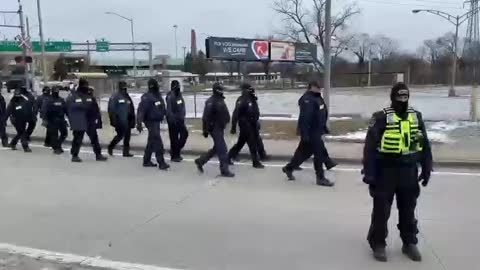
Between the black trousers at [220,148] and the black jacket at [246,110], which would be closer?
the black trousers at [220,148]

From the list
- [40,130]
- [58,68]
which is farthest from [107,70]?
[40,130]

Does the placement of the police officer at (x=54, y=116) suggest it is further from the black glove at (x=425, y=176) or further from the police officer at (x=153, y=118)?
the black glove at (x=425, y=176)

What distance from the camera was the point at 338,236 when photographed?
576 cm

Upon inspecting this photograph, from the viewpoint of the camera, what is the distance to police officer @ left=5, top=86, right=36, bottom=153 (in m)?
12.6

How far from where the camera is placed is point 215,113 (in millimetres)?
9336

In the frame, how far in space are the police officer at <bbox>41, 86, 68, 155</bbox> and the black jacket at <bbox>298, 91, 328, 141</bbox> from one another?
21.0 feet

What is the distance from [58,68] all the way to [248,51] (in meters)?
61.3

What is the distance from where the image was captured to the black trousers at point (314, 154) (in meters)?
8.48

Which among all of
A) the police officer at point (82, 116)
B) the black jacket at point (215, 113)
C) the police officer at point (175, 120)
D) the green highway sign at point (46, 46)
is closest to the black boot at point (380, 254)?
the black jacket at point (215, 113)

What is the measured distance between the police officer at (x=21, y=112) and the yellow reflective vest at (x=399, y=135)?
10038mm

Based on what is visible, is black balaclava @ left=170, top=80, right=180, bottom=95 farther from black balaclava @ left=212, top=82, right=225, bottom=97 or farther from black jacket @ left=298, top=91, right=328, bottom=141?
black jacket @ left=298, top=91, right=328, bottom=141

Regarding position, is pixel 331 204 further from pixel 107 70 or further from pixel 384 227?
pixel 107 70

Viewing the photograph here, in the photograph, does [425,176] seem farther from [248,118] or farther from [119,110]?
[119,110]

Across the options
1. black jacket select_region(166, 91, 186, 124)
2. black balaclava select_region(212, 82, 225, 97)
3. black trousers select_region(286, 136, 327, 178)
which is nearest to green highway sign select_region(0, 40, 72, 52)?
black jacket select_region(166, 91, 186, 124)
